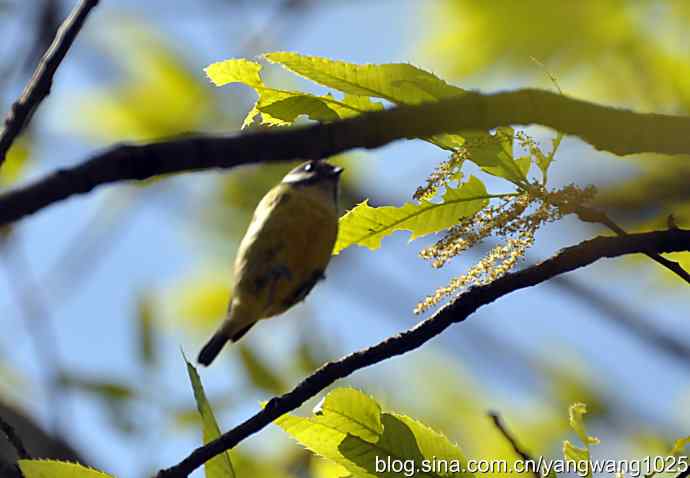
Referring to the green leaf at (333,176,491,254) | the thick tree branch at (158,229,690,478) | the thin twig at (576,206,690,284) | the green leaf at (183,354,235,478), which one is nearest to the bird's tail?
the green leaf at (333,176,491,254)

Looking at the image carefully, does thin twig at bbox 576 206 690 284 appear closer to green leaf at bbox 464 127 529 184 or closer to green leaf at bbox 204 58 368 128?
green leaf at bbox 464 127 529 184

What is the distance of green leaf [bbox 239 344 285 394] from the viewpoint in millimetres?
3723

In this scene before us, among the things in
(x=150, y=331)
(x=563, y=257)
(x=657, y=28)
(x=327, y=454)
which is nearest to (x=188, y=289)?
(x=150, y=331)

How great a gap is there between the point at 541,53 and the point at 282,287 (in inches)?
81.4

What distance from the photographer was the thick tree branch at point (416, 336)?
165 centimetres

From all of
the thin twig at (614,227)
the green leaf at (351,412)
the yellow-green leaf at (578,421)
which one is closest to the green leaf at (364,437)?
the green leaf at (351,412)

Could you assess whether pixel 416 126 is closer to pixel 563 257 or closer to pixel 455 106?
pixel 455 106

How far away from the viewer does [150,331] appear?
3588mm

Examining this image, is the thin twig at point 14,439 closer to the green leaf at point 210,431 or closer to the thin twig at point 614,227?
the green leaf at point 210,431

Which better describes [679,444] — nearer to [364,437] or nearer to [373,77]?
[364,437]

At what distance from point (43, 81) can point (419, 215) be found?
773 millimetres

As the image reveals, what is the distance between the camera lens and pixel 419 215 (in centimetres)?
203

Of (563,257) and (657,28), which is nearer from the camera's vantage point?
(563,257)

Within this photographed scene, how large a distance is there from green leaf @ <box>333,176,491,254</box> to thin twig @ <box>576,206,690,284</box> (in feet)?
0.88
